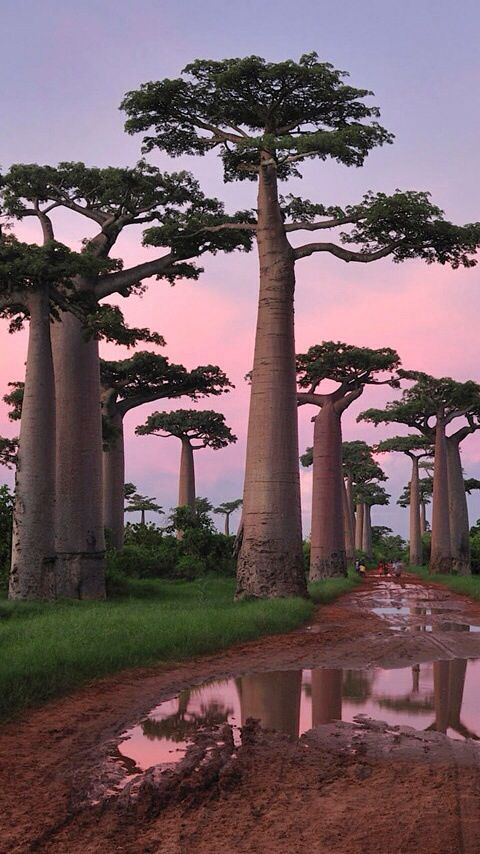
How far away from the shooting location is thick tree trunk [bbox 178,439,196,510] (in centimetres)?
3812

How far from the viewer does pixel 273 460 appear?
16.3 metres

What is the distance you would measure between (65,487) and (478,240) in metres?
10.3

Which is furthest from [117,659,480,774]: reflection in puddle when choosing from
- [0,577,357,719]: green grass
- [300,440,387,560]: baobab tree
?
[300,440,387,560]: baobab tree

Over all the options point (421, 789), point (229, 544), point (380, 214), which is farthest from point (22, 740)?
point (229, 544)

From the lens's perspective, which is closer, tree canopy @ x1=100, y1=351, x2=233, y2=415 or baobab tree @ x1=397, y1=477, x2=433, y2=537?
tree canopy @ x1=100, y1=351, x2=233, y2=415

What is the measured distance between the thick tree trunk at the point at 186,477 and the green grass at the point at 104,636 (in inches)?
859

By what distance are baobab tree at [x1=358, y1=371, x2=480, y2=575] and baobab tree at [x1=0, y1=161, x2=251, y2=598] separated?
48.9 feet

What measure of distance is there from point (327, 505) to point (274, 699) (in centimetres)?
2057

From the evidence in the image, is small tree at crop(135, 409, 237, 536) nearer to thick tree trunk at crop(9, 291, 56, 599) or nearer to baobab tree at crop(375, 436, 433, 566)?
baobab tree at crop(375, 436, 433, 566)

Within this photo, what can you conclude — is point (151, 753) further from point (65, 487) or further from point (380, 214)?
point (380, 214)

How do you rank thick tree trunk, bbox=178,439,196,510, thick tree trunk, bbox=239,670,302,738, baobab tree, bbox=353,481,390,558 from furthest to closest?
1. baobab tree, bbox=353,481,390,558
2. thick tree trunk, bbox=178,439,196,510
3. thick tree trunk, bbox=239,670,302,738

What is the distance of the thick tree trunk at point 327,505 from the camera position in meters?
28.0

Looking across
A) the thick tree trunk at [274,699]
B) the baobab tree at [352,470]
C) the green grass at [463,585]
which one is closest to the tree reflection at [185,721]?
the thick tree trunk at [274,699]

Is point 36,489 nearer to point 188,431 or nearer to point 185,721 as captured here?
point 185,721
